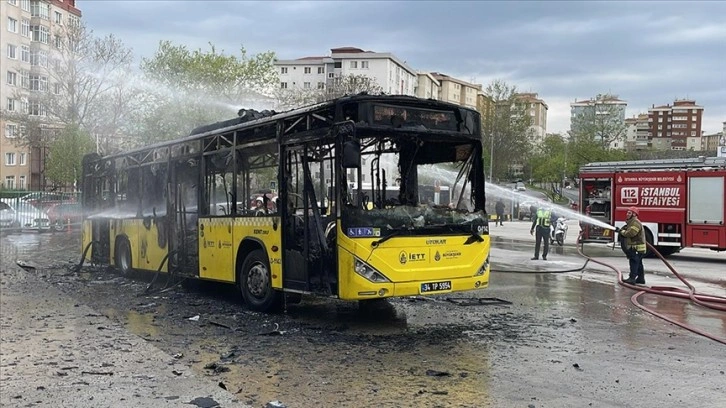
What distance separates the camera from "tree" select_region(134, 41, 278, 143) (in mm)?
35812

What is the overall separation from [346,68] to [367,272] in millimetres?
90955

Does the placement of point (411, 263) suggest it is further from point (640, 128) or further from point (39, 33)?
point (640, 128)

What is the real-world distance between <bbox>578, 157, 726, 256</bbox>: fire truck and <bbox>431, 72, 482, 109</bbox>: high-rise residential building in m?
103

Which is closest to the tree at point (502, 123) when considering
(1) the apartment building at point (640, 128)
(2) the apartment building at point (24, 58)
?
(2) the apartment building at point (24, 58)

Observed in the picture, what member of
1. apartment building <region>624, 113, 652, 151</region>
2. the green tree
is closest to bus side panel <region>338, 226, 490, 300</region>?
the green tree

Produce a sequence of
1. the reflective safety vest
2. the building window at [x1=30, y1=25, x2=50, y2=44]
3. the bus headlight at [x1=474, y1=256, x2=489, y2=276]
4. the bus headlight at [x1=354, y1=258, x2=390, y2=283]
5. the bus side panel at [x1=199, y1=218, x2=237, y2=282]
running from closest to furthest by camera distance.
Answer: the bus headlight at [x1=354, y1=258, x2=390, y2=283] < the bus headlight at [x1=474, y1=256, x2=489, y2=276] < the bus side panel at [x1=199, y1=218, x2=237, y2=282] < the reflective safety vest < the building window at [x1=30, y1=25, x2=50, y2=44]

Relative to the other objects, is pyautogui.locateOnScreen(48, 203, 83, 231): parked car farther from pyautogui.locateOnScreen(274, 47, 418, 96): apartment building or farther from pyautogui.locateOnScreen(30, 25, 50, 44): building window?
pyautogui.locateOnScreen(274, 47, 418, 96): apartment building

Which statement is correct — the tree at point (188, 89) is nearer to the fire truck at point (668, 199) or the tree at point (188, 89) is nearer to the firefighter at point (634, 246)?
the fire truck at point (668, 199)

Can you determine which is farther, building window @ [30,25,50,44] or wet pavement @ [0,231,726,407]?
building window @ [30,25,50,44]

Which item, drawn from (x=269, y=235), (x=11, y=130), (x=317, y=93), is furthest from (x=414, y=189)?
(x=11, y=130)

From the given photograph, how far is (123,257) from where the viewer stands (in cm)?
1530

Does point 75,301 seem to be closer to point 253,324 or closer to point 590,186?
point 253,324

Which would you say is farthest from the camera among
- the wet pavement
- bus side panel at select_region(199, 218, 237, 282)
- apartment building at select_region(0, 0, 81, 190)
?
apartment building at select_region(0, 0, 81, 190)

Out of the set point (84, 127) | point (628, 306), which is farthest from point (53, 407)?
point (84, 127)
